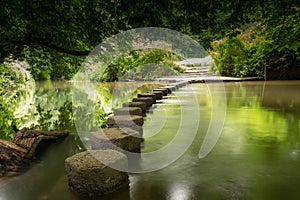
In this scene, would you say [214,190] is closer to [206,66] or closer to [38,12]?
[38,12]

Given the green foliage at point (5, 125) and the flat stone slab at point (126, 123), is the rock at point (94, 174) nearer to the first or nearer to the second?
the flat stone slab at point (126, 123)

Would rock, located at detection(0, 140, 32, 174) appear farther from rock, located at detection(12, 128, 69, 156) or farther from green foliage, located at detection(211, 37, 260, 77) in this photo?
green foliage, located at detection(211, 37, 260, 77)

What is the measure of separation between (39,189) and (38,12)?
2.59 meters

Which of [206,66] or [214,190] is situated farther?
[206,66]

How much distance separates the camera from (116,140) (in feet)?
15.2

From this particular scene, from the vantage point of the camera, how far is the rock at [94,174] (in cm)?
348

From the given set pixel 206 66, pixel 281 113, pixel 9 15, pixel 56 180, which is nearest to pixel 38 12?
pixel 9 15

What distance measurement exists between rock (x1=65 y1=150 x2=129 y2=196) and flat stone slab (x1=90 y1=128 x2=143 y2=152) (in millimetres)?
867

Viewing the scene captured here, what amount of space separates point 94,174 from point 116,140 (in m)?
1.19

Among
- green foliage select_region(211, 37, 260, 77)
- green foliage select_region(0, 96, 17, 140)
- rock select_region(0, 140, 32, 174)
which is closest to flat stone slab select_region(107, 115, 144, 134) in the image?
rock select_region(0, 140, 32, 174)

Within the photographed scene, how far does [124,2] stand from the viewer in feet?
14.4

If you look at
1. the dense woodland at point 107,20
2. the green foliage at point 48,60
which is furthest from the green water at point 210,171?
the dense woodland at point 107,20

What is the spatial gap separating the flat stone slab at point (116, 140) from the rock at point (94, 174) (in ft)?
2.85

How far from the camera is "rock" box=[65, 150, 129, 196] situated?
3.48m
